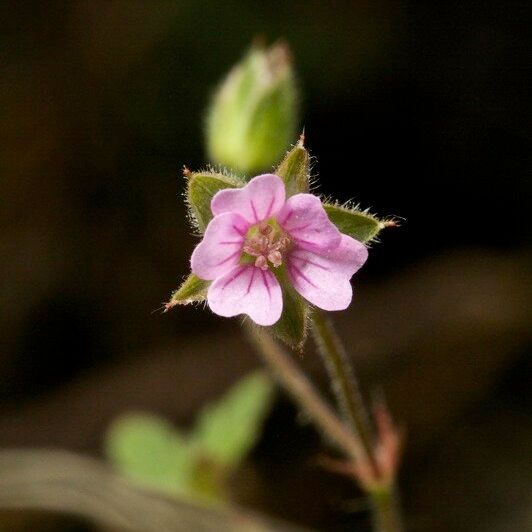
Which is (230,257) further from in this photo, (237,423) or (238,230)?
(237,423)

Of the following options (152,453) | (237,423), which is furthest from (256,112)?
(152,453)

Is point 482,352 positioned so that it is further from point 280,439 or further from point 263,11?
point 263,11

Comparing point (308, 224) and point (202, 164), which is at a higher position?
point (202, 164)

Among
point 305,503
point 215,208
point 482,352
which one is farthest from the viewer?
point 482,352

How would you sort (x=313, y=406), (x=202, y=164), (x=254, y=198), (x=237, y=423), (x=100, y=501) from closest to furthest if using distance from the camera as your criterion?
(x=254, y=198)
(x=313, y=406)
(x=100, y=501)
(x=237, y=423)
(x=202, y=164)

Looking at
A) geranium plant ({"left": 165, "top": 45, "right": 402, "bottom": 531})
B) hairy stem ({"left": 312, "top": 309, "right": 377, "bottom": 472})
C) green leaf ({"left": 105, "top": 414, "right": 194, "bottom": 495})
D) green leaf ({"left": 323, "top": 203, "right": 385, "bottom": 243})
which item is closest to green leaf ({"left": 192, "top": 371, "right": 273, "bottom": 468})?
green leaf ({"left": 105, "top": 414, "right": 194, "bottom": 495})

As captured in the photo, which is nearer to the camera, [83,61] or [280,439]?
[280,439]

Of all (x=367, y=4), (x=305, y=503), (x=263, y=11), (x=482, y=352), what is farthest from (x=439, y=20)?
(x=305, y=503)
